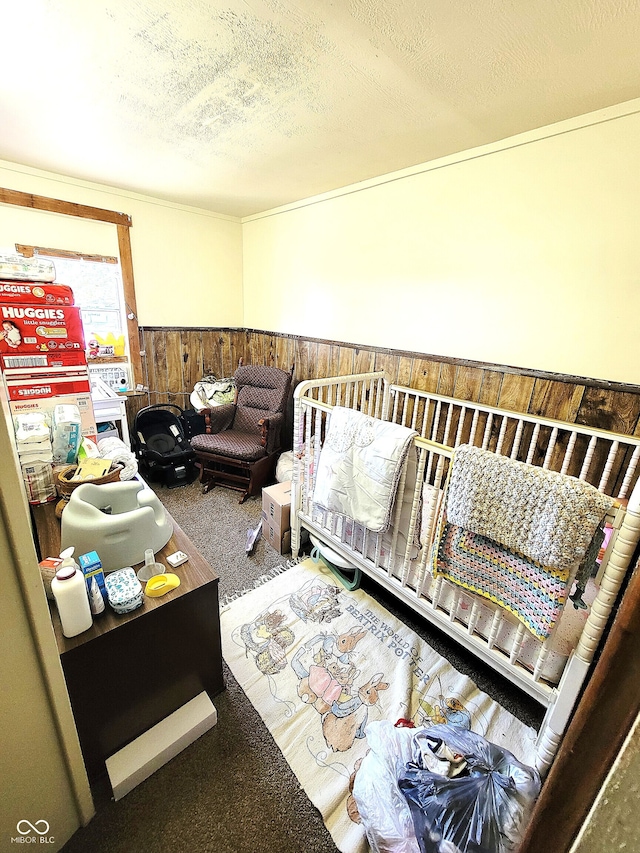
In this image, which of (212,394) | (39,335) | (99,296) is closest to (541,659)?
(39,335)

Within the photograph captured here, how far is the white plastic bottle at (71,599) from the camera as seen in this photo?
0.94 meters

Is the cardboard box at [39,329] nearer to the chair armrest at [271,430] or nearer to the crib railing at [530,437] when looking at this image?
the chair armrest at [271,430]

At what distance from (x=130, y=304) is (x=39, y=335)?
1681mm

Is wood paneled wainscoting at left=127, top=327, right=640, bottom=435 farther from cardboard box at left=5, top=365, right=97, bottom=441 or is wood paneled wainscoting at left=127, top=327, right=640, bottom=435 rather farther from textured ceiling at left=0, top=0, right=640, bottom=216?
cardboard box at left=5, top=365, right=97, bottom=441

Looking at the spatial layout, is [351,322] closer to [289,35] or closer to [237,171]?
[237,171]

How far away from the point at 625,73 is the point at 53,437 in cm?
286

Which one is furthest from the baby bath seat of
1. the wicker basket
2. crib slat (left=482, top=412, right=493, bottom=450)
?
crib slat (left=482, top=412, right=493, bottom=450)

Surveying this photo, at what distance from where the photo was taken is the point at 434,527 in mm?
1421

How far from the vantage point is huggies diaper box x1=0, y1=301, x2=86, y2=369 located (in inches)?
63.6

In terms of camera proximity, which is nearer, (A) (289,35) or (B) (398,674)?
(A) (289,35)

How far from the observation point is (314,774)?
1.16 meters

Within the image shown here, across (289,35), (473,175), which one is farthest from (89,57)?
(473,175)

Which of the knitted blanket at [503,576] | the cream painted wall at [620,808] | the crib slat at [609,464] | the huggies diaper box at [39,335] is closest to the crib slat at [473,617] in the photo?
the knitted blanket at [503,576]

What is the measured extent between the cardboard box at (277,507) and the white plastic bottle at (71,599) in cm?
124
